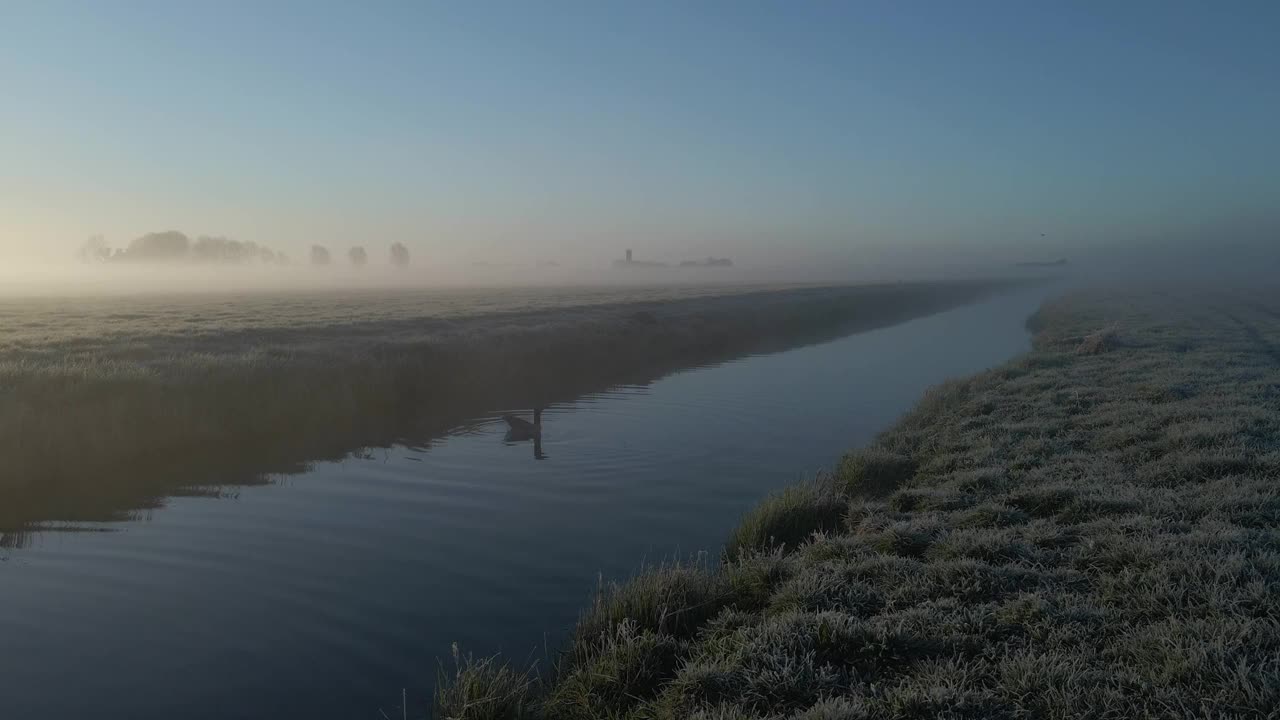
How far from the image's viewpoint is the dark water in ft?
28.5

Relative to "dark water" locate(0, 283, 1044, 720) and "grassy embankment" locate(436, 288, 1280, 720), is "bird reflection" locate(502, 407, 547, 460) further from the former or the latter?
"grassy embankment" locate(436, 288, 1280, 720)

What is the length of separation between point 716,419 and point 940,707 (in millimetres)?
19175

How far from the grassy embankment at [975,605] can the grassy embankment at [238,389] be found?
40.0 ft

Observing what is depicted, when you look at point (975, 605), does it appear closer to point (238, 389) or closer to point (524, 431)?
point (524, 431)

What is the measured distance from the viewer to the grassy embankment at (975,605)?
20.3 ft

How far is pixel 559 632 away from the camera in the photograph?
31.6 feet

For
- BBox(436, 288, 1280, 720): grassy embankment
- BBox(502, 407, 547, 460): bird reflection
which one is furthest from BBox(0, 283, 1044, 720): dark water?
BBox(436, 288, 1280, 720): grassy embankment

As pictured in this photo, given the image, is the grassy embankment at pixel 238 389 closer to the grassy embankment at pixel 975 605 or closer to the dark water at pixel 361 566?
the dark water at pixel 361 566

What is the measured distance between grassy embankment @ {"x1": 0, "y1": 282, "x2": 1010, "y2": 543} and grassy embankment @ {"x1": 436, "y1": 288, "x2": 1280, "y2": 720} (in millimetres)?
12178

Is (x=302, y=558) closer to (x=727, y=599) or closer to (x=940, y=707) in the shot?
(x=727, y=599)

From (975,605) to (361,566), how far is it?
8.79 metres

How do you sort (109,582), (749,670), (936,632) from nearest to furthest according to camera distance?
(749,670) < (936,632) < (109,582)

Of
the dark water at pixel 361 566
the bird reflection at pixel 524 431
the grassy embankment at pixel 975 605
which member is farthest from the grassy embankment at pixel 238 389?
the grassy embankment at pixel 975 605

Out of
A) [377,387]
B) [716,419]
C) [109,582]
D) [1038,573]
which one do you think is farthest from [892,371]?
[109,582]
